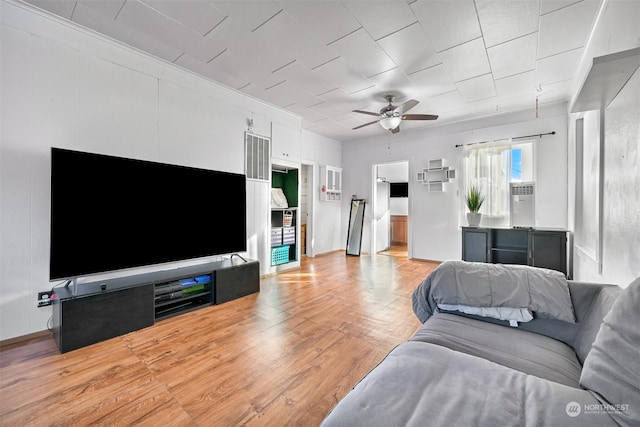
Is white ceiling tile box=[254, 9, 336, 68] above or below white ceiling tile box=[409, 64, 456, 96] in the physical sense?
below

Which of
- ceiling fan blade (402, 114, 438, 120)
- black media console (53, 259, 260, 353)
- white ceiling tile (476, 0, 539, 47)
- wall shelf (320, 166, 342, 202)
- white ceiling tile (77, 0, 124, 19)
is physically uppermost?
white ceiling tile (77, 0, 124, 19)

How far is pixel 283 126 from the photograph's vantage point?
4.84 metres

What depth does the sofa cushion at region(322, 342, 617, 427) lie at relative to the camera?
820mm

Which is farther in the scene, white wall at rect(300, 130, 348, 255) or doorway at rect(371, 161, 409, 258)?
doorway at rect(371, 161, 409, 258)

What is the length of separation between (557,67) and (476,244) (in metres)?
2.71

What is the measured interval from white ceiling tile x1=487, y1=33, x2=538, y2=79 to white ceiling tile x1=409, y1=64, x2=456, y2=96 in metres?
0.52

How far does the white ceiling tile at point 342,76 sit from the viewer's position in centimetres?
325

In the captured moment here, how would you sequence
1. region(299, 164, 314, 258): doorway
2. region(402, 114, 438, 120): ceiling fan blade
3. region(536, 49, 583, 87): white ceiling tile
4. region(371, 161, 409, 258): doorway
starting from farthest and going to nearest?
1. region(371, 161, 409, 258): doorway
2. region(299, 164, 314, 258): doorway
3. region(402, 114, 438, 120): ceiling fan blade
4. region(536, 49, 583, 87): white ceiling tile

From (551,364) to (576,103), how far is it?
1.82 metres

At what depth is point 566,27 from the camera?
2549 mm

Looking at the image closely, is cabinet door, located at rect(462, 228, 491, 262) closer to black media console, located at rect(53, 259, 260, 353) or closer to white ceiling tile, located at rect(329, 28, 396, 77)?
white ceiling tile, located at rect(329, 28, 396, 77)

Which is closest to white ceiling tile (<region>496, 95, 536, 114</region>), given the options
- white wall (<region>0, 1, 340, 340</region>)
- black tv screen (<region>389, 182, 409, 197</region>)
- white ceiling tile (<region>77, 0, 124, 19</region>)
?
black tv screen (<region>389, 182, 409, 197</region>)

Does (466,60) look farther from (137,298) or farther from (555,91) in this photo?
(137,298)

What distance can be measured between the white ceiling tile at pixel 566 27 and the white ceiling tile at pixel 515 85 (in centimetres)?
53
